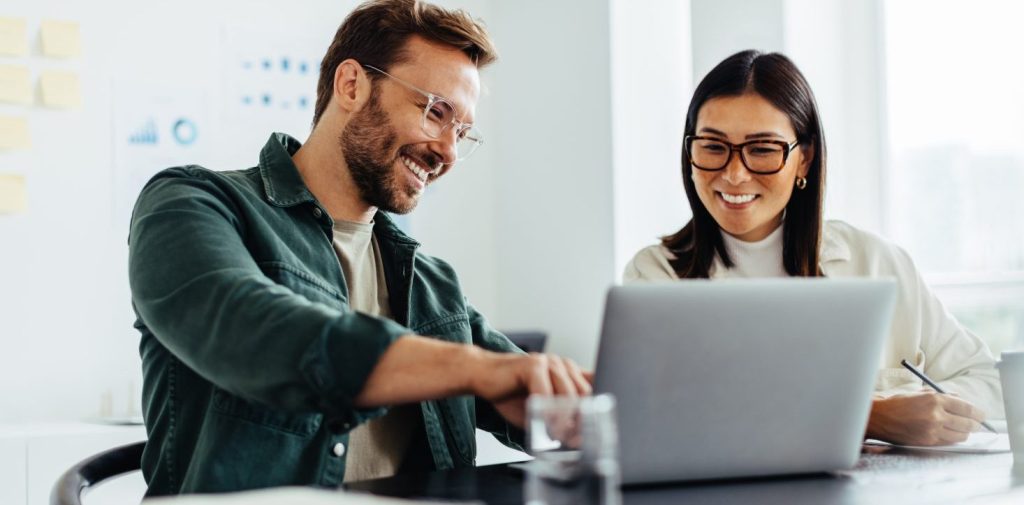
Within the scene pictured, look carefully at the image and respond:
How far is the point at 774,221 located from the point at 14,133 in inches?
76.0

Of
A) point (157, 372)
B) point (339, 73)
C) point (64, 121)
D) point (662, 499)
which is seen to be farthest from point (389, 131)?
point (64, 121)

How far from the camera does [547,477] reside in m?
0.73

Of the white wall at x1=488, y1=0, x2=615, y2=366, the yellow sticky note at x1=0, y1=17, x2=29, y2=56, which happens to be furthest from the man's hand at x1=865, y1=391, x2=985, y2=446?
the yellow sticky note at x1=0, y1=17, x2=29, y2=56

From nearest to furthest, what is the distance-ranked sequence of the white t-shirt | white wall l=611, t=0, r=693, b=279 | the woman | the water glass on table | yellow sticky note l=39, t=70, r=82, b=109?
1. the water glass on table
2. the white t-shirt
3. the woman
4. yellow sticky note l=39, t=70, r=82, b=109
5. white wall l=611, t=0, r=693, b=279

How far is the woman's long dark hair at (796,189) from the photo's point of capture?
196 cm

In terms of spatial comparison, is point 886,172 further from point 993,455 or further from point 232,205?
point 232,205

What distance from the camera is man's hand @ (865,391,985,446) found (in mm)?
1373

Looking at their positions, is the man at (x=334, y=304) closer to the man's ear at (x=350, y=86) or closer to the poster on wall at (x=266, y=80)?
the man's ear at (x=350, y=86)

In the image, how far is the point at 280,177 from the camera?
5.03ft

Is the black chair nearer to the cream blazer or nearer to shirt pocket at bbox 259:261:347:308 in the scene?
shirt pocket at bbox 259:261:347:308

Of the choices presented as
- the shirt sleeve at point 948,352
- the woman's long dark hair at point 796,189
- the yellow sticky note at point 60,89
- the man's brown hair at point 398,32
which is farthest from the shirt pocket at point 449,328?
the yellow sticky note at point 60,89

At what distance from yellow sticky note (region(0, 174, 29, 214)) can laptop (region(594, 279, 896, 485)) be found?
2166 millimetres

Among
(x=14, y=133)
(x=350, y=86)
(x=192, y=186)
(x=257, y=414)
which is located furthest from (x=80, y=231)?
(x=257, y=414)

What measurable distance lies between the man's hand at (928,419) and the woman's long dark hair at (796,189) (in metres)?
0.58
